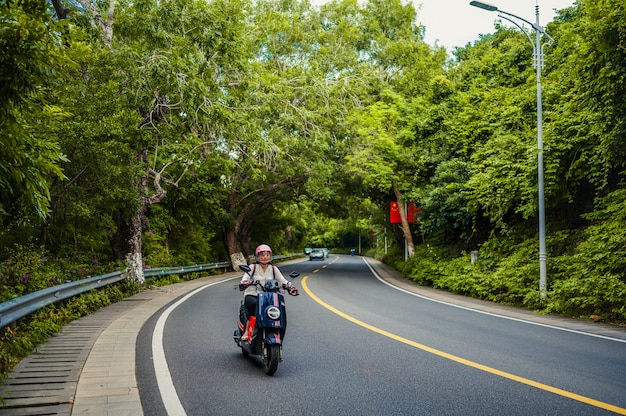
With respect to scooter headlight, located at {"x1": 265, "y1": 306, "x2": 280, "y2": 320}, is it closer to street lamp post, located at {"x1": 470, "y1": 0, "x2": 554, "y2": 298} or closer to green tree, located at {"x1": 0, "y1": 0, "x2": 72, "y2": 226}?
green tree, located at {"x1": 0, "y1": 0, "x2": 72, "y2": 226}

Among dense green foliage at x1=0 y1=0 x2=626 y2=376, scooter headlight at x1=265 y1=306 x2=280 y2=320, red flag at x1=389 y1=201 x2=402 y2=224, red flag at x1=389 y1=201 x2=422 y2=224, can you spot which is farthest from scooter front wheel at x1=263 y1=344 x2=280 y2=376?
red flag at x1=389 y1=201 x2=402 y2=224

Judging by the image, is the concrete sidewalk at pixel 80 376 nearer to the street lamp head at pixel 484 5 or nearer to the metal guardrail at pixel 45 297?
the metal guardrail at pixel 45 297

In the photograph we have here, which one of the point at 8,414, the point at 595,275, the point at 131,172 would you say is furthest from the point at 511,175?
the point at 8,414

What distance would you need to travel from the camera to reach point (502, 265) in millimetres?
16734

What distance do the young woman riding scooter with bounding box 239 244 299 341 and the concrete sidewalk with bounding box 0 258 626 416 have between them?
5.07ft

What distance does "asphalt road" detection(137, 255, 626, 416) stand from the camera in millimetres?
4949

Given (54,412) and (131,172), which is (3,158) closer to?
(54,412)

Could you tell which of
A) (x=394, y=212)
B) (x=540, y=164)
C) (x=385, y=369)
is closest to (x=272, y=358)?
(x=385, y=369)

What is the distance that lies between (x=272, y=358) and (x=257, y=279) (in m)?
1.22

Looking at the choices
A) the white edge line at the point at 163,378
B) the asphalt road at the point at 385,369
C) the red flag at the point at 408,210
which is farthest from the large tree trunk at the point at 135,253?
the red flag at the point at 408,210

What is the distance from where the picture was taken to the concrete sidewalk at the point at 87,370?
484 centimetres

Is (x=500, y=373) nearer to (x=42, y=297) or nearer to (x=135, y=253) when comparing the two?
(x=42, y=297)

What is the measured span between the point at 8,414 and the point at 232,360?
2.90 m

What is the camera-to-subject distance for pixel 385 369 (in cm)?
639
